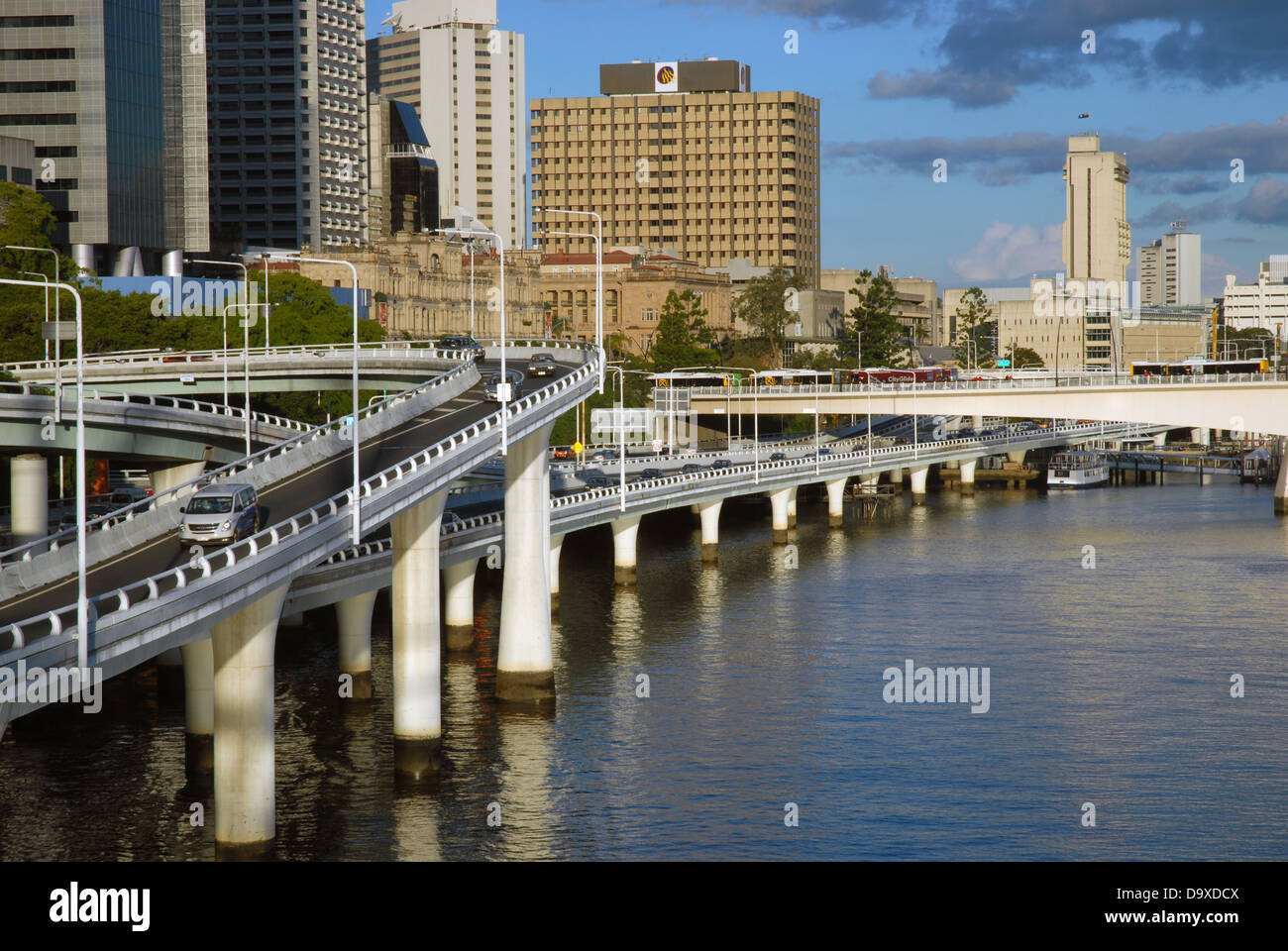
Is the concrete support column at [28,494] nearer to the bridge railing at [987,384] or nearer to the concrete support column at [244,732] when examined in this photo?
the concrete support column at [244,732]

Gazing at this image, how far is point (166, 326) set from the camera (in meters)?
121

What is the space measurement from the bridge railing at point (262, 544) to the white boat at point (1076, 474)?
11696cm

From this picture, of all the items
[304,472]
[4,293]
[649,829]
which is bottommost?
[649,829]

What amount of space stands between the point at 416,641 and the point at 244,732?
409 inches

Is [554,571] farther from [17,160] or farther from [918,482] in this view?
[17,160]

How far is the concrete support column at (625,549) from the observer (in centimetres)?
9612

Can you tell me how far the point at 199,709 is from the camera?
52.5 metres

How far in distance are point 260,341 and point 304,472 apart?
2607 inches

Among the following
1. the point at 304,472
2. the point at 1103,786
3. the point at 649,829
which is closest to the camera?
the point at 649,829

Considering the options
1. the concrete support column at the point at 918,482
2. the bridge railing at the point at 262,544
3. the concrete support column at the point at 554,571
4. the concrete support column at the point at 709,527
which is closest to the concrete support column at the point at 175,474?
the concrete support column at the point at 554,571

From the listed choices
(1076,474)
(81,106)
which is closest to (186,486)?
(81,106)

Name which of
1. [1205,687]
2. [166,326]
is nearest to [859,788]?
[1205,687]

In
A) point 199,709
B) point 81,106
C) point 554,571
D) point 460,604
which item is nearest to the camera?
point 199,709
